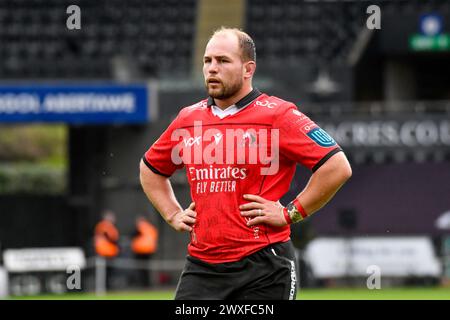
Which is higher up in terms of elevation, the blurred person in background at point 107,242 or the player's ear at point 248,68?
the player's ear at point 248,68

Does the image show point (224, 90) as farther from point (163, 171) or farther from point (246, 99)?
point (163, 171)

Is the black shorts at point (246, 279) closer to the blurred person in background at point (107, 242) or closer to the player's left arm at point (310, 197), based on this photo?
the player's left arm at point (310, 197)

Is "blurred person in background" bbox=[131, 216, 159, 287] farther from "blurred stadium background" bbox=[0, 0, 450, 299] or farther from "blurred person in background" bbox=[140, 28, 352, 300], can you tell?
"blurred person in background" bbox=[140, 28, 352, 300]

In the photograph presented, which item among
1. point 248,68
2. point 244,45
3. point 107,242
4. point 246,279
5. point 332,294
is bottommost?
point 332,294

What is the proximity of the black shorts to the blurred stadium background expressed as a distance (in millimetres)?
9752

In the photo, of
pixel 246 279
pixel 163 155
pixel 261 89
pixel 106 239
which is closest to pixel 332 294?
pixel 106 239

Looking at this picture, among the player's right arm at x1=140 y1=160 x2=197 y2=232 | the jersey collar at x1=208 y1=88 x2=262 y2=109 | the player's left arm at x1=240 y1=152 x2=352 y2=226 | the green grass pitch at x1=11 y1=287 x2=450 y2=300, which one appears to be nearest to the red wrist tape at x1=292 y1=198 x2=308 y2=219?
the player's left arm at x1=240 y1=152 x2=352 y2=226

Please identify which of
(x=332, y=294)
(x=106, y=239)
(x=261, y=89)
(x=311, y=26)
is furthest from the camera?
(x=311, y=26)

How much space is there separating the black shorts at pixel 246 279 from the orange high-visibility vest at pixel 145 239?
14.1 metres

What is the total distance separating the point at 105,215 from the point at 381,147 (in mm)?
4742

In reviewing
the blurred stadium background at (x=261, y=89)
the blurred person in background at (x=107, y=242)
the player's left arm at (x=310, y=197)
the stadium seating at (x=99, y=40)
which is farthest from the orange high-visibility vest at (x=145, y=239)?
the player's left arm at (x=310, y=197)

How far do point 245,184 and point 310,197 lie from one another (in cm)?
33

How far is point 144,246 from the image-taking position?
1981 cm

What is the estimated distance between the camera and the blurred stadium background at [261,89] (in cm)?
1877
